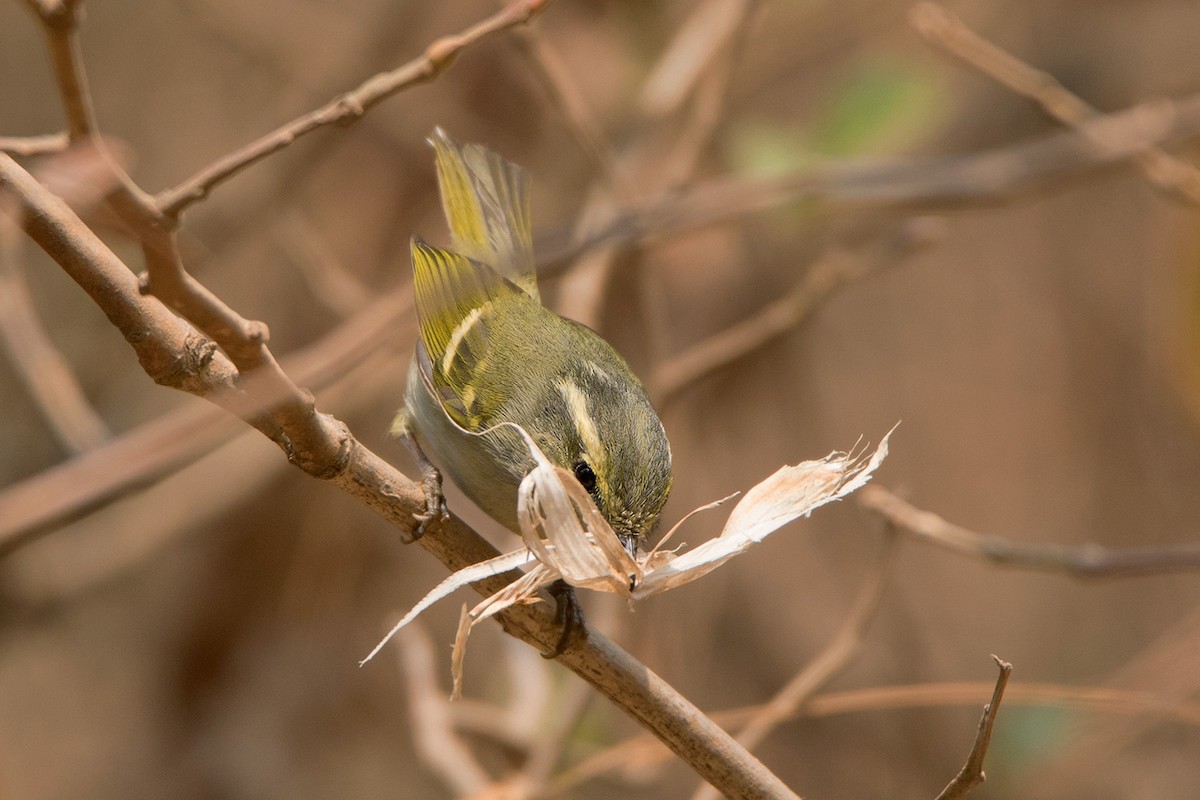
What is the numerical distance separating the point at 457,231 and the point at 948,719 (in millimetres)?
2918

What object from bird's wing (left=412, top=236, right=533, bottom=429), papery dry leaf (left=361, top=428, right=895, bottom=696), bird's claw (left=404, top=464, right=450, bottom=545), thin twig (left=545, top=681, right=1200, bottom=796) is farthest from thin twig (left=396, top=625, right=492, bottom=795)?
papery dry leaf (left=361, top=428, right=895, bottom=696)

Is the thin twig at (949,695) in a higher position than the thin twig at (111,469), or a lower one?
higher

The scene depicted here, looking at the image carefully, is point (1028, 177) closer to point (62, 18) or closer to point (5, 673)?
point (62, 18)

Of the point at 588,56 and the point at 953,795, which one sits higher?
the point at 588,56

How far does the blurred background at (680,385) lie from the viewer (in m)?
3.77

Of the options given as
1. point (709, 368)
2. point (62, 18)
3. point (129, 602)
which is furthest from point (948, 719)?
point (62, 18)

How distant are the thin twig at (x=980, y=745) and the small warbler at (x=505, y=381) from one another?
0.76 metres

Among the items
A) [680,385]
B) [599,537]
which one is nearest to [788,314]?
[680,385]

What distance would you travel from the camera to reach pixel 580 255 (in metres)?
2.99

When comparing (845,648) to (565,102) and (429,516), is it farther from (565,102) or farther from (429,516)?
(565,102)

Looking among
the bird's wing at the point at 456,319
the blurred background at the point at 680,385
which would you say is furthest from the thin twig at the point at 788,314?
the bird's wing at the point at 456,319

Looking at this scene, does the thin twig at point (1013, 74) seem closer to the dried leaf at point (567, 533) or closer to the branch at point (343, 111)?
the branch at point (343, 111)

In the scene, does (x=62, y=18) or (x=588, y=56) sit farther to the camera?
(x=588, y=56)

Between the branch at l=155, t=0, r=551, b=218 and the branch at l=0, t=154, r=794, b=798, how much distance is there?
0.38 feet
